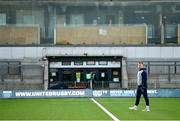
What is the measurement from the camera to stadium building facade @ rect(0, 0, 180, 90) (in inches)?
2127

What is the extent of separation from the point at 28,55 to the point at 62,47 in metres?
3.85

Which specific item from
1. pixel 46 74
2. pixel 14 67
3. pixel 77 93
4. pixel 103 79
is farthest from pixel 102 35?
pixel 77 93

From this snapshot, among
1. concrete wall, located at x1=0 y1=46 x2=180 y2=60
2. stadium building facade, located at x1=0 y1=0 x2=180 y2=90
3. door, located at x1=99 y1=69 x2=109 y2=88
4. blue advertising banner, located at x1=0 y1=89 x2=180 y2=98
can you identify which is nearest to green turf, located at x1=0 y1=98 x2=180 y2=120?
blue advertising banner, located at x1=0 y1=89 x2=180 y2=98

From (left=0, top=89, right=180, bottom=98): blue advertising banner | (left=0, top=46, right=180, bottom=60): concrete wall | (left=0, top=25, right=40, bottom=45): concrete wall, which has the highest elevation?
(left=0, top=25, right=40, bottom=45): concrete wall

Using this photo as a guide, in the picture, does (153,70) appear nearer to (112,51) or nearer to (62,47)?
(112,51)

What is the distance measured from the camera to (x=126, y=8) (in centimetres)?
5731

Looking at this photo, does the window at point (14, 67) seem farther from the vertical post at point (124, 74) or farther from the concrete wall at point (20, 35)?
the vertical post at point (124, 74)

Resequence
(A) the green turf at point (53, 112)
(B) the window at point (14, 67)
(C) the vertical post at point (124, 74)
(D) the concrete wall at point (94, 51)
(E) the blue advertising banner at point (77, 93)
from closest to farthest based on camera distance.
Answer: (A) the green turf at point (53, 112), (E) the blue advertising banner at point (77, 93), (C) the vertical post at point (124, 74), (B) the window at point (14, 67), (D) the concrete wall at point (94, 51)

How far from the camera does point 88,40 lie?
2227 inches

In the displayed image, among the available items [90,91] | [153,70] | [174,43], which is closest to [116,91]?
[90,91]

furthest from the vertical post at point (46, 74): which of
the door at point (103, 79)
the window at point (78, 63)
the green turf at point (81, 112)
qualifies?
the green turf at point (81, 112)

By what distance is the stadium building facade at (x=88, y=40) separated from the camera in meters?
54.0

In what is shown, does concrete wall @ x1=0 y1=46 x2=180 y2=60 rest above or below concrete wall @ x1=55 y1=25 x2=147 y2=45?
below

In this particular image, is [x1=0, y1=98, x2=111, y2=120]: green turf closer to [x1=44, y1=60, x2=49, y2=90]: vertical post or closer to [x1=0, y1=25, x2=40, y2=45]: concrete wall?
[x1=44, y1=60, x2=49, y2=90]: vertical post
